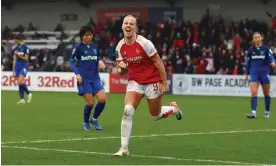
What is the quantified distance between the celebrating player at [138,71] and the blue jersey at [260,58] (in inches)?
311

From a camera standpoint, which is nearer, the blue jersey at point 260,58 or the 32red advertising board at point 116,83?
the blue jersey at point 260,58

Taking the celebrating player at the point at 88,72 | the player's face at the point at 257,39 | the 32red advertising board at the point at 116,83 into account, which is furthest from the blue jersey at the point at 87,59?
the 32red advertising board at the point at 116,83

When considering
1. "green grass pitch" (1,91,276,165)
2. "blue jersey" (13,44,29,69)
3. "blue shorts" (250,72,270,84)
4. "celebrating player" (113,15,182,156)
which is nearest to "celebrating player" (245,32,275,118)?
"blue shorts" (250,72,270,84)

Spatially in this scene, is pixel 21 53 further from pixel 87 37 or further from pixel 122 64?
pixel 122 64

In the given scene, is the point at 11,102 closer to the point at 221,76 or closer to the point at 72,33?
the point at 221,76

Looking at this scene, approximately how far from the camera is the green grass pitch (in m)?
10.5

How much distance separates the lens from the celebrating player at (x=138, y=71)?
→ 11.1 metres

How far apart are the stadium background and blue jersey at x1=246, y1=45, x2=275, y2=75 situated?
4.65 ft

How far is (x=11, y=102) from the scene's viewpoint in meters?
26.0

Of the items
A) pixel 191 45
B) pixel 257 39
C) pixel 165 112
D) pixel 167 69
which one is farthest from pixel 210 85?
pixel 165 112

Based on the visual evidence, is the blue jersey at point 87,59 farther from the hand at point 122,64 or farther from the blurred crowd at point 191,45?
the blurred crowd at point 191,45

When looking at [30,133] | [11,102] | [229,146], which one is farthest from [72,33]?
[229,146]

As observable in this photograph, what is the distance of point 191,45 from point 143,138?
2416 cm

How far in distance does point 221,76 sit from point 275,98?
2767 mm
